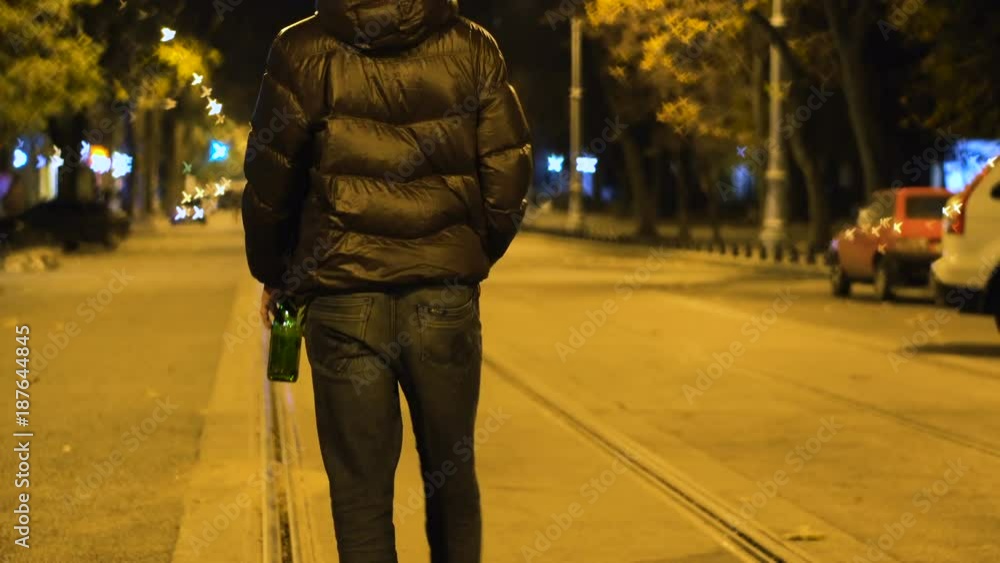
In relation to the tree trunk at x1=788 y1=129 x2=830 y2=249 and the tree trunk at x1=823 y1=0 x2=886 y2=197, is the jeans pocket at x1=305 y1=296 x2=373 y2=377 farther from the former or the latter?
the tree trunk at x1=788 y1=129 x2=830 y2=249

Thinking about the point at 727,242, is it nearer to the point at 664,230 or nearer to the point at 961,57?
the point at 664,230

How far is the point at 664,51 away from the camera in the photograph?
1571 inches

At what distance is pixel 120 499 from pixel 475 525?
3.98m

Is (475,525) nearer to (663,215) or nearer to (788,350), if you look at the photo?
(788,350)

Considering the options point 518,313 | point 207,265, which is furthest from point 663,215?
point 518,313

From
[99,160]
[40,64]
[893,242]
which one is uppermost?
[40,64]

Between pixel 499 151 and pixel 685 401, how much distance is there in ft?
26.3

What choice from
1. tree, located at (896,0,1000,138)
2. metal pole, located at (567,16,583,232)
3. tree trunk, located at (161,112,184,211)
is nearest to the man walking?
tree, located at (896,0,1000,138)

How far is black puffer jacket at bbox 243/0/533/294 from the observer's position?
16.0 feet

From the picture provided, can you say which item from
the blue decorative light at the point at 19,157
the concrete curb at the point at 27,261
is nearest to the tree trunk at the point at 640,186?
the blue decorative light at the point at 19,157

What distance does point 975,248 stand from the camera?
1620 centimetres

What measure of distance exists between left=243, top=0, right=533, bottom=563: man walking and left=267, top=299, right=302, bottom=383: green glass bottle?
0.07 m

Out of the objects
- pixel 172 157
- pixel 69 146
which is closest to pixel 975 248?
pixel 69 146

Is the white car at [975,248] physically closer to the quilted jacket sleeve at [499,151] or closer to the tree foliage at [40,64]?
the quilted jacket sleeve at [499,151]
